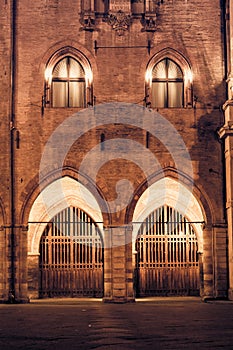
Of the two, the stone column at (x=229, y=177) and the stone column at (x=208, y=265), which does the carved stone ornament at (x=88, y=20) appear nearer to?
the stone column at (x=229, y=177)

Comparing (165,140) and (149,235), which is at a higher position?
(165,140)

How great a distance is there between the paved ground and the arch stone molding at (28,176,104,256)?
8683mm

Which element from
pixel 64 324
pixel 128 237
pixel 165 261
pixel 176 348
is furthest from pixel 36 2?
pixel 176 348

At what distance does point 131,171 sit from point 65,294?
709cm

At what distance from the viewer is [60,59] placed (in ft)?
92.7

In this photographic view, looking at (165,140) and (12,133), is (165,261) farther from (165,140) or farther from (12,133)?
(12,133)

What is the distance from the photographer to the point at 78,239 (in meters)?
33.1

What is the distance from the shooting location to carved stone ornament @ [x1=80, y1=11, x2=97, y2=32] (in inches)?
1111

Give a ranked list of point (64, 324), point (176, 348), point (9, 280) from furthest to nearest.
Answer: point (9, 280), point (64, 324), point (176, 348)

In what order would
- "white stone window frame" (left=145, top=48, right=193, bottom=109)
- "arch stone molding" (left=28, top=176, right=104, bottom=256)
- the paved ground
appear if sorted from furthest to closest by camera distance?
1. "arch stone molding" (left=28, top=176, right=104, bottom=256)
2. "white stone window frame" (left=145, top=48, right=193, bottom=109)
3. the paved ground

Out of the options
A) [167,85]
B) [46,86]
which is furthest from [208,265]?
[46,86]

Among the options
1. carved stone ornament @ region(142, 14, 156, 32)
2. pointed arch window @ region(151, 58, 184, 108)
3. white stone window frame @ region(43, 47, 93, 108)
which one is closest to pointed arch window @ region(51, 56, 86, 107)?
white stone window frame @ region(43, 47, 93, 108)

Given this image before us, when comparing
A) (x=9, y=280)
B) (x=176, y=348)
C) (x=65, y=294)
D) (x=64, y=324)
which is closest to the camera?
(x=176, y=348)

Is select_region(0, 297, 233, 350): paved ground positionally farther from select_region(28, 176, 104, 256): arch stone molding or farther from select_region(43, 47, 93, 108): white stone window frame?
select_region(43, 47, 93, 108): white stone window frame
